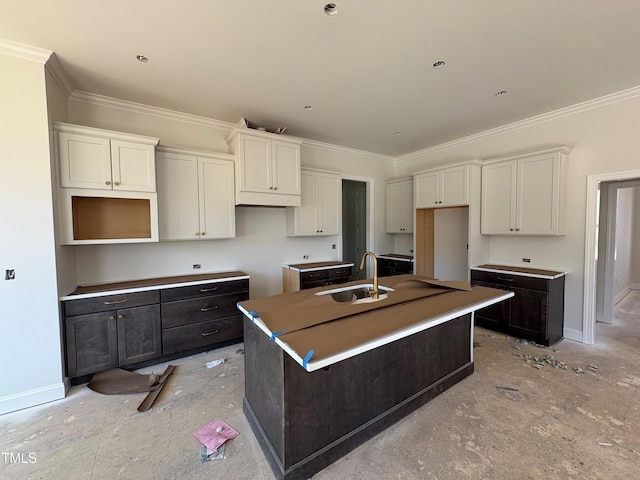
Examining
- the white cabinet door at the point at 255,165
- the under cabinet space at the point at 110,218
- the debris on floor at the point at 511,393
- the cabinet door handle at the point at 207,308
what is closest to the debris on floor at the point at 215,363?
the cabinet door handle at the point at 207,308

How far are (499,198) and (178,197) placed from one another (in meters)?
4.12

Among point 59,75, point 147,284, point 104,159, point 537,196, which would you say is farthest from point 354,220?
point 59,75

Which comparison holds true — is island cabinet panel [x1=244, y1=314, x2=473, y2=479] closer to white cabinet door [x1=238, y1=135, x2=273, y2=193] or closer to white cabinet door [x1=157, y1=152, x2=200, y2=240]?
white cabinet door [x1=157, y1=152, x2=200, y2=240]

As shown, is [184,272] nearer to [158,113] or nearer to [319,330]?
[158,113]

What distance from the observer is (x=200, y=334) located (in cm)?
304

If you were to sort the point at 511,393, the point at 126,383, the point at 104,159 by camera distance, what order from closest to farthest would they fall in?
the point at 511,393 → the point at 126,383 → the point at 104,159

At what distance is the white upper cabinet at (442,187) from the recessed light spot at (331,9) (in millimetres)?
2939

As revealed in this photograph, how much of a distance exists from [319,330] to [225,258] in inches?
100

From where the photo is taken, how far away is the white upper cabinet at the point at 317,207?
13.3 ft

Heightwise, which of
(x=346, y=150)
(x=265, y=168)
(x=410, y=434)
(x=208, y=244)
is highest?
(x=346, y=150)

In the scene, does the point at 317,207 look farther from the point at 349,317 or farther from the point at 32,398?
the point at 32,398

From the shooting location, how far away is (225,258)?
3660 mm

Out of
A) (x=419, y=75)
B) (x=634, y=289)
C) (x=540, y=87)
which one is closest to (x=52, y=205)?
(x=419, y=75)

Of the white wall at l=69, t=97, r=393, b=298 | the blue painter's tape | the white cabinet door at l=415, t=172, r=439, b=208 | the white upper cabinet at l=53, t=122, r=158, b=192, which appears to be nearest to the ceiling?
the white wall at l=69, t=97, r=393, b=298
